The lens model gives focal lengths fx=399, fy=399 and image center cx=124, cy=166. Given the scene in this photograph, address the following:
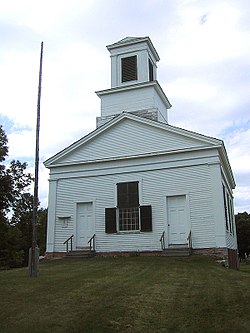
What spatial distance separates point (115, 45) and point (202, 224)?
12.0 m

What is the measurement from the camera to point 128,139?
63.2ft

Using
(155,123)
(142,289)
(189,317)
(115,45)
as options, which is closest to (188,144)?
(155,123)

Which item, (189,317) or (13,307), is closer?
(189,317)

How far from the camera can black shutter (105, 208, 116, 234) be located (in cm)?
1839

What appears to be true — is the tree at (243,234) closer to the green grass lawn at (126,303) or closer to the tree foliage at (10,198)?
the tree foliage at (10,198)

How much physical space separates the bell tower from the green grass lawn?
12.1 meters

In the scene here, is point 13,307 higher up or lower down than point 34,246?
lower down

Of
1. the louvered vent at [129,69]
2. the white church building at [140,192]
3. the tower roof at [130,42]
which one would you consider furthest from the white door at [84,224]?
the tower roof at [130,42]

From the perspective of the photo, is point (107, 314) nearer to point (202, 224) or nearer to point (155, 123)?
point (202, 224)

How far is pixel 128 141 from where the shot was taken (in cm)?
1923

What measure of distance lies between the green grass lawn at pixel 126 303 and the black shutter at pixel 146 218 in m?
6.12

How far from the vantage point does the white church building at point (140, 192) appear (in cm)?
1703

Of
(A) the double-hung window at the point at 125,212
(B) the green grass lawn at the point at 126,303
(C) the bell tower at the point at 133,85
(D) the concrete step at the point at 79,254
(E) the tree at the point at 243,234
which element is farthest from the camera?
(E) the tree at the point at 243,234

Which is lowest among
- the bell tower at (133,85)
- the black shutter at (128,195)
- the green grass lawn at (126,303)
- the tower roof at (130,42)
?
the green grass lawn at (126,303)
